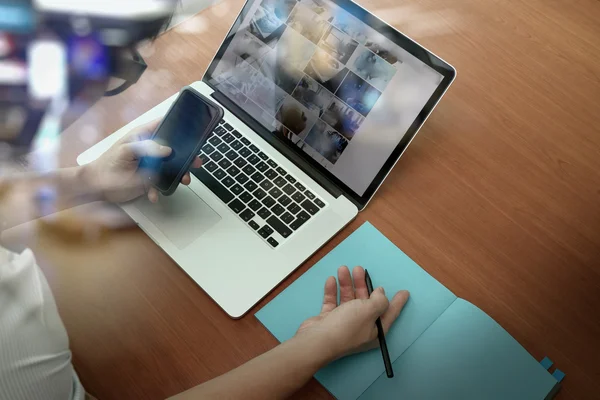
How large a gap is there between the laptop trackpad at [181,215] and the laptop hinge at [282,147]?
0.16 meters

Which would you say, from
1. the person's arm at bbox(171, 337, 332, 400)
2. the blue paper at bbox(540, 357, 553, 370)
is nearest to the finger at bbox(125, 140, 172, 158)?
the person's arm at bbox(171, 337, 332, 400)

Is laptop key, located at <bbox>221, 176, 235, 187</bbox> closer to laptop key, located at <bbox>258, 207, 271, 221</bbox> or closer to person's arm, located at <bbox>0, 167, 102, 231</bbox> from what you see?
laptop key, located at <bbox>258, 207, 271, 221</bbox>

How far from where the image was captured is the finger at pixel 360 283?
0.78m

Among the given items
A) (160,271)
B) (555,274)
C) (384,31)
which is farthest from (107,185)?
(555,274)

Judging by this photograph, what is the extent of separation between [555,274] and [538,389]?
0.18m

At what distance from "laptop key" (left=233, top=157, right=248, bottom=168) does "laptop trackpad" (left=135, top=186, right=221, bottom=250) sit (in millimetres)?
83

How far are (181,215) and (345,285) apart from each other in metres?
0.27

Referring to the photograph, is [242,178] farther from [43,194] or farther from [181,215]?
[43,194]

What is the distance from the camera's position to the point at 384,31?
0.79m

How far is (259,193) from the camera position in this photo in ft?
2.77

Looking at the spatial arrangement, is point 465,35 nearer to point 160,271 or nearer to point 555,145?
point 555,145

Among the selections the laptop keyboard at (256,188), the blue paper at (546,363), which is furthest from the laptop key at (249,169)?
the blue paper at (546,363)

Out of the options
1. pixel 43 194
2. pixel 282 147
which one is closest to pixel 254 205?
pixel 282 147

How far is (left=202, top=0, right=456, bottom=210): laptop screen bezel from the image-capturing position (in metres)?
0.77
